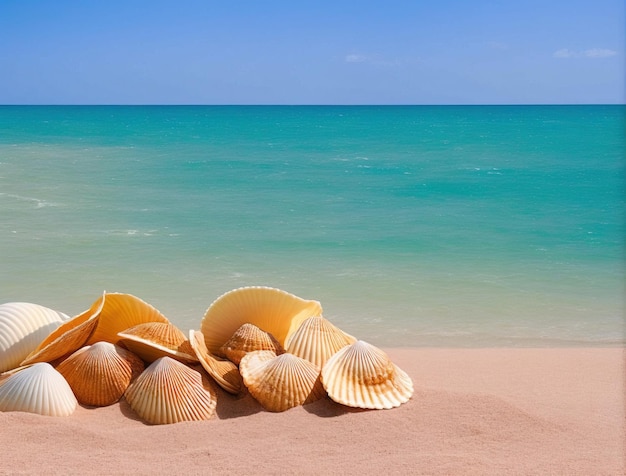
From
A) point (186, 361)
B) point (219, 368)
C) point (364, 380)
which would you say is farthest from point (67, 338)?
point (364, 380)

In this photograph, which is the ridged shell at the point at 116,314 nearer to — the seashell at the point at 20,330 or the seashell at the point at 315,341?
the seashell at the point at 20,330

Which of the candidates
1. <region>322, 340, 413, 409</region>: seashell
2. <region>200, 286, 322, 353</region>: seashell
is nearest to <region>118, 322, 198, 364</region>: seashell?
<region>200, 286, 322, 353</region>: seashell

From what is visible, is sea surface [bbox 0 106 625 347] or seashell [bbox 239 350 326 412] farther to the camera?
sea surface [bbox 0 106 625 347]

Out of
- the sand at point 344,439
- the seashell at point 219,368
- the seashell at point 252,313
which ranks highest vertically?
the seashell at point 252,313

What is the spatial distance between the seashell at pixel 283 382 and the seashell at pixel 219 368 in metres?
0.12

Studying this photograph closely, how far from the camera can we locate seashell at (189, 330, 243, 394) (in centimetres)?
397

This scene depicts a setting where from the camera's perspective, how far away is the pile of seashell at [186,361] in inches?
147

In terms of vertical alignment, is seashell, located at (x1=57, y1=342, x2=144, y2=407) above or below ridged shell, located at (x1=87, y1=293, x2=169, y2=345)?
below

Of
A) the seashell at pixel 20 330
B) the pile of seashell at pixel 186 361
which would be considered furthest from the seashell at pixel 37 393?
the seashell at pixel 20 330

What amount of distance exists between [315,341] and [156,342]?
90 cm

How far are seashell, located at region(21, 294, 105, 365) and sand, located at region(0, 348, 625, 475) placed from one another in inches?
15.8

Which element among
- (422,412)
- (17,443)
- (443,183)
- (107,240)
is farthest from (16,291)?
(443,183)

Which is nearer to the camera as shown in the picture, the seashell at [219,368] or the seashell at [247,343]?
the seashell at [219,368]

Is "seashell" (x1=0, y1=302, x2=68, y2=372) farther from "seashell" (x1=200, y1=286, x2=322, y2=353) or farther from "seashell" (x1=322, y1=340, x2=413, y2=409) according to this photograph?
"seashell" (x1=322, y1=340, x2=413, y2=409)
